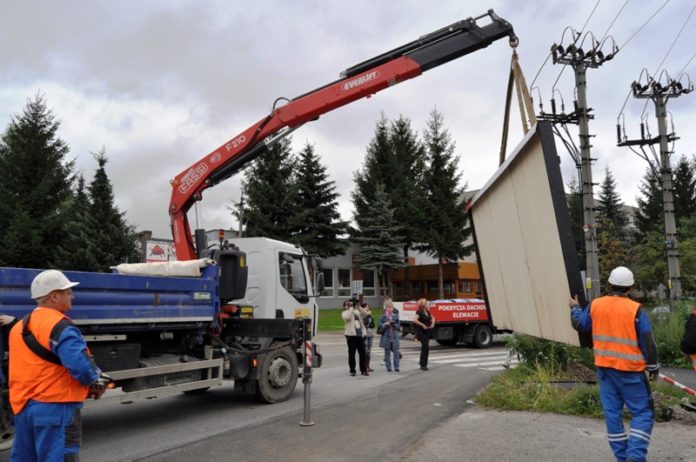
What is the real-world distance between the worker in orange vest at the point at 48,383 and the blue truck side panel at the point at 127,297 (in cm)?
237

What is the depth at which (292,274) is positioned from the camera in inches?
401

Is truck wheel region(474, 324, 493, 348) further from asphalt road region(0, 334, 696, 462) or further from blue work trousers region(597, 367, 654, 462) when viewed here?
blue work trousers region(597, 367, 654, 462)

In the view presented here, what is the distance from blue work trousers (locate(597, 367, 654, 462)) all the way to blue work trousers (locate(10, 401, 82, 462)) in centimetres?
441

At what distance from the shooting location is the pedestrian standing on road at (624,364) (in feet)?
15.3

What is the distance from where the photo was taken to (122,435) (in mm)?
7137

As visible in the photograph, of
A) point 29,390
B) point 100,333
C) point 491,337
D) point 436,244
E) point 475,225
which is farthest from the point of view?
point 436,244

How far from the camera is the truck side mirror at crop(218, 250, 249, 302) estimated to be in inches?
344

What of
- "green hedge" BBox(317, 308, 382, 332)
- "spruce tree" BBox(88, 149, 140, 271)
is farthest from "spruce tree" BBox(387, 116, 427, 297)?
"spruce tree" BBox(88, 149, 140, 271)

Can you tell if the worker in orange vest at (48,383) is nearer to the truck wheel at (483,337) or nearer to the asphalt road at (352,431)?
the asphalt road at (352,431)

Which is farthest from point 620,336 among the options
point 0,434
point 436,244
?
point 436,244

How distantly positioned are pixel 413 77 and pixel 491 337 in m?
11.5

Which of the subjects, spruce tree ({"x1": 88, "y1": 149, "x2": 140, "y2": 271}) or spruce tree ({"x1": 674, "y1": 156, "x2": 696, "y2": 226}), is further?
spruce tree ({"x1": 674, "y1": 156, "x2": 696, "y2": 226})

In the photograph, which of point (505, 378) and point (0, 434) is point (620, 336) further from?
point (0, 434)

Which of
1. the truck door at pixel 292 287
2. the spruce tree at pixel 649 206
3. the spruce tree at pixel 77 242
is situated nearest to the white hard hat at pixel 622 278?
the truck door at pixel 292 287
